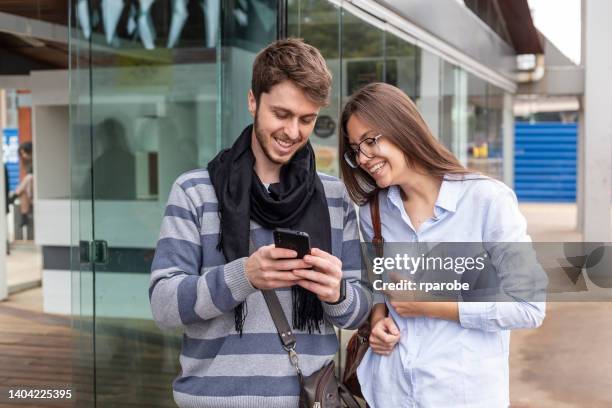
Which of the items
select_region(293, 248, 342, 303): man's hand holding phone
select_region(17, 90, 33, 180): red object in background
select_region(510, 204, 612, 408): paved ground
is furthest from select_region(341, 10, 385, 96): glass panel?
select_region(17, 90, 33, 180): red object in background

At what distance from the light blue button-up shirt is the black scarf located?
22cm

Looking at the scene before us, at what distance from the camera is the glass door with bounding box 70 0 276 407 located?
3.72 metres

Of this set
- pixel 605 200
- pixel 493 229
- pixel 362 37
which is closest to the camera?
pixel 493 229

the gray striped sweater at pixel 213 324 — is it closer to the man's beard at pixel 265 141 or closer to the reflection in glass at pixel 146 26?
the man's beard at pixel 265 141

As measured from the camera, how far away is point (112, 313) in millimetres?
3936

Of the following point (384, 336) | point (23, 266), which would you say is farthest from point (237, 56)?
point (23, 266)

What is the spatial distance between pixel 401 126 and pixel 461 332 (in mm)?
510

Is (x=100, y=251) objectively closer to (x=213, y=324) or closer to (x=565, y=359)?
(x=213, y=324)

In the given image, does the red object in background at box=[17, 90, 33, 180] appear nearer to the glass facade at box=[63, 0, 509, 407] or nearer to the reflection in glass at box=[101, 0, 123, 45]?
the glass facade at box=[63, 0, 509, 407]

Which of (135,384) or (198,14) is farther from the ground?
(198,14)

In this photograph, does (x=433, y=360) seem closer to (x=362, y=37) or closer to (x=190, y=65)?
(x=190, y=65)

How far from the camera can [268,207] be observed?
1.75 m


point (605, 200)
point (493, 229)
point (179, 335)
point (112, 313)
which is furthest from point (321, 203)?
point (605, 200)

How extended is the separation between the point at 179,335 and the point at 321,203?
8.93 ft
